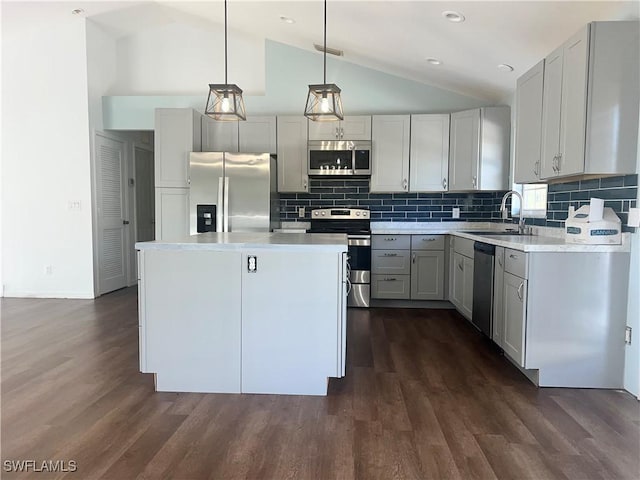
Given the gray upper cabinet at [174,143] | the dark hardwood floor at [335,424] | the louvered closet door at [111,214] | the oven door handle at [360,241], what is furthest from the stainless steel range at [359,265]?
the louvered closet door at [111,214]

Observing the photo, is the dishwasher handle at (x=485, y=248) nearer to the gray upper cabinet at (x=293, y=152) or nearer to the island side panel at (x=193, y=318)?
the island side panel at (x=193, y=318)

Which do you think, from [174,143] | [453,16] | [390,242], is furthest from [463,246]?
[174,143]

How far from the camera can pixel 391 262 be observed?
4.89 meters

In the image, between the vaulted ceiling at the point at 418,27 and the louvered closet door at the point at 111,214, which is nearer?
the vaulted ceiling at the point at 418,27

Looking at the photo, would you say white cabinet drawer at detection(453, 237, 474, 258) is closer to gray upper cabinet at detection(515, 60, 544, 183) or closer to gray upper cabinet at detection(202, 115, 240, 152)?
gray upper cabinet at detection(515, 60, 544, 183)

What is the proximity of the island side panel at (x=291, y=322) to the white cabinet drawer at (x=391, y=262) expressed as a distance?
243cm

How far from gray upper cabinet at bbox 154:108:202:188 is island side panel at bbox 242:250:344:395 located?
2.85m

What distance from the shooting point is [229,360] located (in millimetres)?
2543

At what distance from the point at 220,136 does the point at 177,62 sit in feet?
4.46

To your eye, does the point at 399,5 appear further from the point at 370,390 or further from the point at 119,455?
the point at 119,455

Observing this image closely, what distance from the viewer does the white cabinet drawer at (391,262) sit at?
487 centimetres

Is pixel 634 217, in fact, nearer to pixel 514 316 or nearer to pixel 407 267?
pixel 514 316

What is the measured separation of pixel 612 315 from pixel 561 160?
3.31 feet

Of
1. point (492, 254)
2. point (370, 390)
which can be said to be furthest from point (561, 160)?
point (370, 390)
